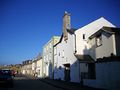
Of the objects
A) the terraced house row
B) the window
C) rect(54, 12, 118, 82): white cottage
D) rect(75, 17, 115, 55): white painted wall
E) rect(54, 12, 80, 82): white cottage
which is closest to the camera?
the terraced house row

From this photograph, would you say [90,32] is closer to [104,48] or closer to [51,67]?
[104,48]

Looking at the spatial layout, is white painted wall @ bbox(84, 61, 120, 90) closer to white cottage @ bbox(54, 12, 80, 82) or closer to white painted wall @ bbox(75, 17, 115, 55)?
white cottage @ bbox(54, 12, 80, 82)

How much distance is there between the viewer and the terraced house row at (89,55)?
2058cm

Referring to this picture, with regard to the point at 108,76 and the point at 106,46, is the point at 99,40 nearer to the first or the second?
the point at 106,46

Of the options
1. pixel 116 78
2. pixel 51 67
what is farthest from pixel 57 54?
pixel 116 78

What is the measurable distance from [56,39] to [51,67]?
667cm

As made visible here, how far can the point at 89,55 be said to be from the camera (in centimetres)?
3438

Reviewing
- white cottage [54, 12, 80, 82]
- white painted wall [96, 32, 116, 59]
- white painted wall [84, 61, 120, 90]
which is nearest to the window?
white painted wall [96, 32, 116, 59]

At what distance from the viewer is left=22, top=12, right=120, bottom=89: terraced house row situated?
2058 cm

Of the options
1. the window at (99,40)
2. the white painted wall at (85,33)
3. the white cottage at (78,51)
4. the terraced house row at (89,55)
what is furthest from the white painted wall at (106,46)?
the white painted wall at (85,33)

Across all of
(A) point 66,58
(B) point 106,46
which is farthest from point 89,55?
(B) point 106,46

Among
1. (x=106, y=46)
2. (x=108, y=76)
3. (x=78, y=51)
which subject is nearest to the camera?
(x=108, y=76)

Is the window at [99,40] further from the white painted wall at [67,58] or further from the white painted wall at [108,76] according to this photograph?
the white painted wall at [108,76]

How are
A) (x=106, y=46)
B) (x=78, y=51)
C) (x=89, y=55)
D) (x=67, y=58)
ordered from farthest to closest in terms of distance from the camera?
1. (x=67, y=58)
2. (x=78, y=51)
3. (x=89, y=55)
4. (x=106, y=46)
